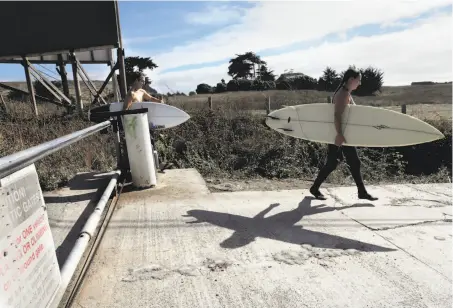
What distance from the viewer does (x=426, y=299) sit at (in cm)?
249

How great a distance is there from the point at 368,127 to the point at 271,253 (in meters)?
2.78

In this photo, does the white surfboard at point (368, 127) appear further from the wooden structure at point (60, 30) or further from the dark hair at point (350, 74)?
the wooden structure at point (60, 30)

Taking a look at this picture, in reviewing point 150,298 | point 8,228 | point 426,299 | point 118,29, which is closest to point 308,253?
point 426,299

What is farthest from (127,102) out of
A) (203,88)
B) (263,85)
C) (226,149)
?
(203,88)

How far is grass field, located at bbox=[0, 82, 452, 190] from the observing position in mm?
7277

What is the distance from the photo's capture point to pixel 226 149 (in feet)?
31.7

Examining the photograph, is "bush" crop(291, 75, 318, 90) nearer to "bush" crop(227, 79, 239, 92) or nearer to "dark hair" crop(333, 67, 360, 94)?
"bush" crop(227, 79, 239, 92)

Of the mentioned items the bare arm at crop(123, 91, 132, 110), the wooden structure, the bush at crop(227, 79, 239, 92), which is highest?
the wooden structure

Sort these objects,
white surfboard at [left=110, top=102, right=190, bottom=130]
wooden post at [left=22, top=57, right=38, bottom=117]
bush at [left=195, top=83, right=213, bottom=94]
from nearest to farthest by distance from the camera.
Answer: white surfboard at [left=110, top=102, right=190, bottom=130] → wooden post at [left=22, top=57, right=38, bottom=117] → bush at [left=195, top=83, right=213, bottom=94]

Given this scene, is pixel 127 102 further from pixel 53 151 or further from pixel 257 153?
pixel 257 153

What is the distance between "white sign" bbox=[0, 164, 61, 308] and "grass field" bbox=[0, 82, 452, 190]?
4.12 m

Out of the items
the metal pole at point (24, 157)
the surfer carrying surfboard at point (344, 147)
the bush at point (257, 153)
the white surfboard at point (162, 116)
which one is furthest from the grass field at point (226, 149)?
the metal pole at point (24, 157)

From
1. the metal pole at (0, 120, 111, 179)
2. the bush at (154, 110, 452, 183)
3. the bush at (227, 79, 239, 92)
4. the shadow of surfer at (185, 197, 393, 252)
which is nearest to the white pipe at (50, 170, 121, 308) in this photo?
the metal pole at (0, 120, 111, 179)

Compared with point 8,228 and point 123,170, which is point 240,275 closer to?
point 8,228
